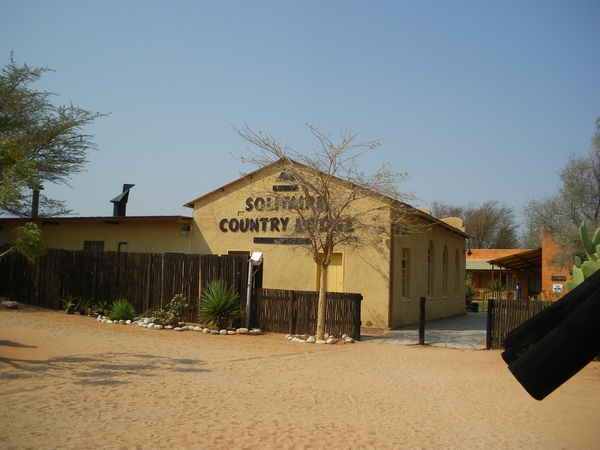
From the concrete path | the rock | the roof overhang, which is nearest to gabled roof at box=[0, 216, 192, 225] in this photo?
the rock

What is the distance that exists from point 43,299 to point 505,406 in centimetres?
1585

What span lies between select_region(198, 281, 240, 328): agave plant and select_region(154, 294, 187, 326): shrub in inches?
30.2

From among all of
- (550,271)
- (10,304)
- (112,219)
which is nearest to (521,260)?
(550,271)

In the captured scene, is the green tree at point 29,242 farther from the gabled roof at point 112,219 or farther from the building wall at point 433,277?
the building wall at point 433,277

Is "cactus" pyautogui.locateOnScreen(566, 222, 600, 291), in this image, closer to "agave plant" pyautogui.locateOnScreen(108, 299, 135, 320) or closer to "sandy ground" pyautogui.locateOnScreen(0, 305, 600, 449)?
"sandy ground" pyautogui.locateOnScreen(0, 305, 600, 449)

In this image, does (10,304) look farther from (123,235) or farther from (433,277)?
(433,277)

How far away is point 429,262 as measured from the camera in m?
22.2

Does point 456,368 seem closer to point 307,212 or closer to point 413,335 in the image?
point 413,335

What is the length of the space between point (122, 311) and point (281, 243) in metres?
5.53

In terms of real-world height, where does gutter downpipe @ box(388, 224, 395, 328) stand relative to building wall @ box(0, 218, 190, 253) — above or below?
below

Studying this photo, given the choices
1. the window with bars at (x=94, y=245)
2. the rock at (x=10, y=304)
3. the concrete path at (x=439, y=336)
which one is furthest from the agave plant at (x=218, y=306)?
the window with bars at (x=94, y=245)

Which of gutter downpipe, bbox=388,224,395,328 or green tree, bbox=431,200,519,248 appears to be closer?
gutter downpipe, bbox=388,224,395,328

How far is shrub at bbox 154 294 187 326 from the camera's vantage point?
52.9 ft

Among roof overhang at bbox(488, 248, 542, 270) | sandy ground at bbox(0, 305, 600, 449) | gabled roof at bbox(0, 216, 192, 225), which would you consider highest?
gabled roof at bbox(0, 216, 192, 225)
